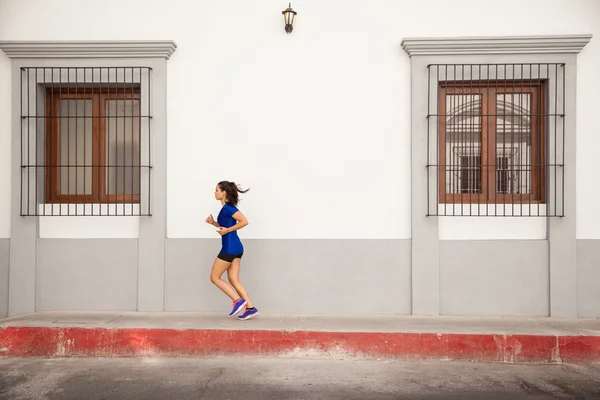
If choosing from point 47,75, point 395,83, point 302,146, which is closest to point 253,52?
point 302,146

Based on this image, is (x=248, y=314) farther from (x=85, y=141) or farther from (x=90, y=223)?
(x=85, y=141)

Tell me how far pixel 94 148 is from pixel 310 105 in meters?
2.68

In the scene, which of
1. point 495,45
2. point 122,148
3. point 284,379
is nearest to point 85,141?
point 122,148

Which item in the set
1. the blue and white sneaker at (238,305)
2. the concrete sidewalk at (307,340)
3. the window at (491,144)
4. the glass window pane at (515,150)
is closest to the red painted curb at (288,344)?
the concrete sidewalk at (307,340)

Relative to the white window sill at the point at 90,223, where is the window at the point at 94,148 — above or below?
above

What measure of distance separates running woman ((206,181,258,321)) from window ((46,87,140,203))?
1427 mm

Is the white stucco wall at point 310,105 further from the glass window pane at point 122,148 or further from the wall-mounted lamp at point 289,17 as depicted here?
the glass window pane at point 122,148

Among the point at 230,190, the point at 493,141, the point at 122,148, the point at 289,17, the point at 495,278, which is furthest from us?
the point at 122,148

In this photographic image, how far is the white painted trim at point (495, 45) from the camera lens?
640 centimetres

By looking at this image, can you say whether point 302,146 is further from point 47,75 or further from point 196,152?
point 47,75

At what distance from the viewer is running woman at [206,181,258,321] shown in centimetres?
591

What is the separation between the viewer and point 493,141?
6645 mm

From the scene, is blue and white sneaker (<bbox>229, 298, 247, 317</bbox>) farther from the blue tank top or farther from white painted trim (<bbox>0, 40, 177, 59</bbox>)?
white painted trim (<bbox>0, 40, 177, 59</bbox>)

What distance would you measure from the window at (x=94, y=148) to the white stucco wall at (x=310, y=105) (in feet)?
1.83
